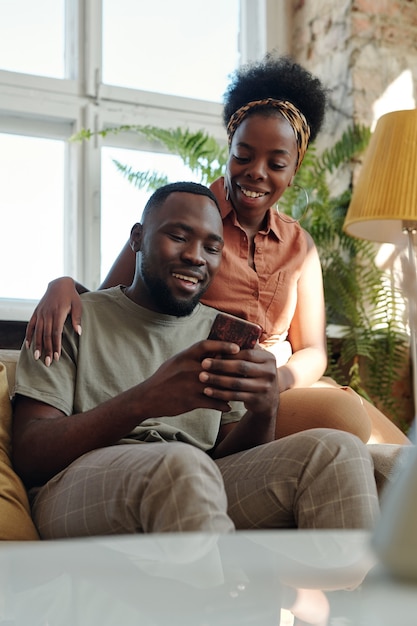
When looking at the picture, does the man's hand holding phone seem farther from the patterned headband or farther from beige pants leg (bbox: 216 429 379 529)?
the patterned headband

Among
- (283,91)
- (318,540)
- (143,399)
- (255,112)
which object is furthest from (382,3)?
(318,540)

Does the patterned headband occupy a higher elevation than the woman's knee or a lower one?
higher

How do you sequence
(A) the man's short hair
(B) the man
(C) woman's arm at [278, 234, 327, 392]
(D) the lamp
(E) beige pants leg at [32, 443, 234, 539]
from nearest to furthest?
1. (E) beige pants leg at [32, 443, 234, 539]
2. (B) the man
3. (A) the man's short hair
4. (C) woman's arm at [278, 234, 327, 392]
5. (D) the lamp

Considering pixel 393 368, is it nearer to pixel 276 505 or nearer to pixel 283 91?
pixel 283 91

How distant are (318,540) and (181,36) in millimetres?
3509

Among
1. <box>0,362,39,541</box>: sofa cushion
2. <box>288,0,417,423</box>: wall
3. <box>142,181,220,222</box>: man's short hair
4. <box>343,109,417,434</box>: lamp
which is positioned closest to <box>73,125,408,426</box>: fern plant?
<box>288,0,417,423</box>: wall

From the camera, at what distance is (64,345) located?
1.84 meters

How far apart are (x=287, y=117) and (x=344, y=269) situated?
124 centimetres

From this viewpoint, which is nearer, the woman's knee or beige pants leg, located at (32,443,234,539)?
beige pants leg, located at (32,443,234,539)

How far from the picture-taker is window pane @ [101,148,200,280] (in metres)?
3.72

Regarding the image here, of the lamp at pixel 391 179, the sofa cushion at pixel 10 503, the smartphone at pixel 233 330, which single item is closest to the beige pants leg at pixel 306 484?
the smartphone at pixel 233 330

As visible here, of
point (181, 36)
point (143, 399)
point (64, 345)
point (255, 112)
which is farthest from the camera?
point (181, 36)

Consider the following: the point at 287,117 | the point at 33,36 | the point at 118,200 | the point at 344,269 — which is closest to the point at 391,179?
the point at 344,269

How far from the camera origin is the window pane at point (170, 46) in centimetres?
386
